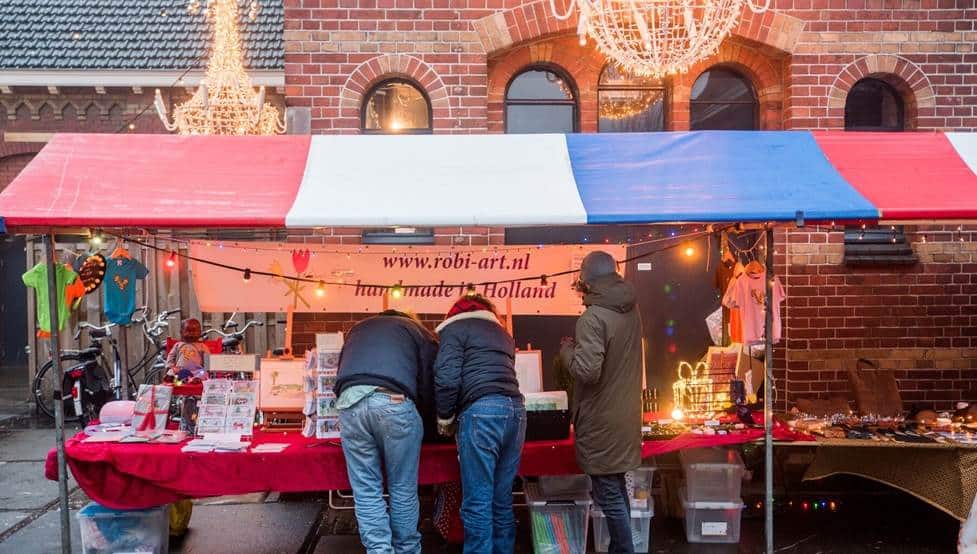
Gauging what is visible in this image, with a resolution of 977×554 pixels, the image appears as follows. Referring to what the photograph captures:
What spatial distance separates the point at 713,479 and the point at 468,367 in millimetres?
2429

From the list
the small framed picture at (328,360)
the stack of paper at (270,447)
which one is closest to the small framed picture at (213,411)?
the stack of paper at (270,447)

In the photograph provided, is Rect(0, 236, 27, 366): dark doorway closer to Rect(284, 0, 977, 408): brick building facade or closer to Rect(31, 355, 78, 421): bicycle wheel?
Rect(31, 355, 78, 421): bicycle wheel

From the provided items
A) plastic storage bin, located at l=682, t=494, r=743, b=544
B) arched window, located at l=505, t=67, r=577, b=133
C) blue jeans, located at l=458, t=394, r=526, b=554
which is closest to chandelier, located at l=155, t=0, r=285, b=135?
A: arched window, located at l=505, t=67, r=577, b=133

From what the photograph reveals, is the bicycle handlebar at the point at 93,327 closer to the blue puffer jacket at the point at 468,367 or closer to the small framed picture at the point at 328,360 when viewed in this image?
the small framed picture at the point at 328,360

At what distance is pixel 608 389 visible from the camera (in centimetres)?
512

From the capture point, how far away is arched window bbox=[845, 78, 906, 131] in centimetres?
827

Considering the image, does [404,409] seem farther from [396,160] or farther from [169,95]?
[169,95]

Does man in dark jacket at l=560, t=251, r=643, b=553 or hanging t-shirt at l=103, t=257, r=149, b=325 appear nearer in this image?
man in dark jacket at l=560, t=251, r=643, b=553

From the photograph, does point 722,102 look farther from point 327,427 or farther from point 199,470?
point 199,470

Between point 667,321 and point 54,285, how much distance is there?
5694mm

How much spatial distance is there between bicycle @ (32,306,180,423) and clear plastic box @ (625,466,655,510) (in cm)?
592

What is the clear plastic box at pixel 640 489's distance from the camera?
19.4 ft

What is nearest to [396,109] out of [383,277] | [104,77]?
[383,277]

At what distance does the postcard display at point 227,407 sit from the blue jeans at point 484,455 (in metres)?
1.84
